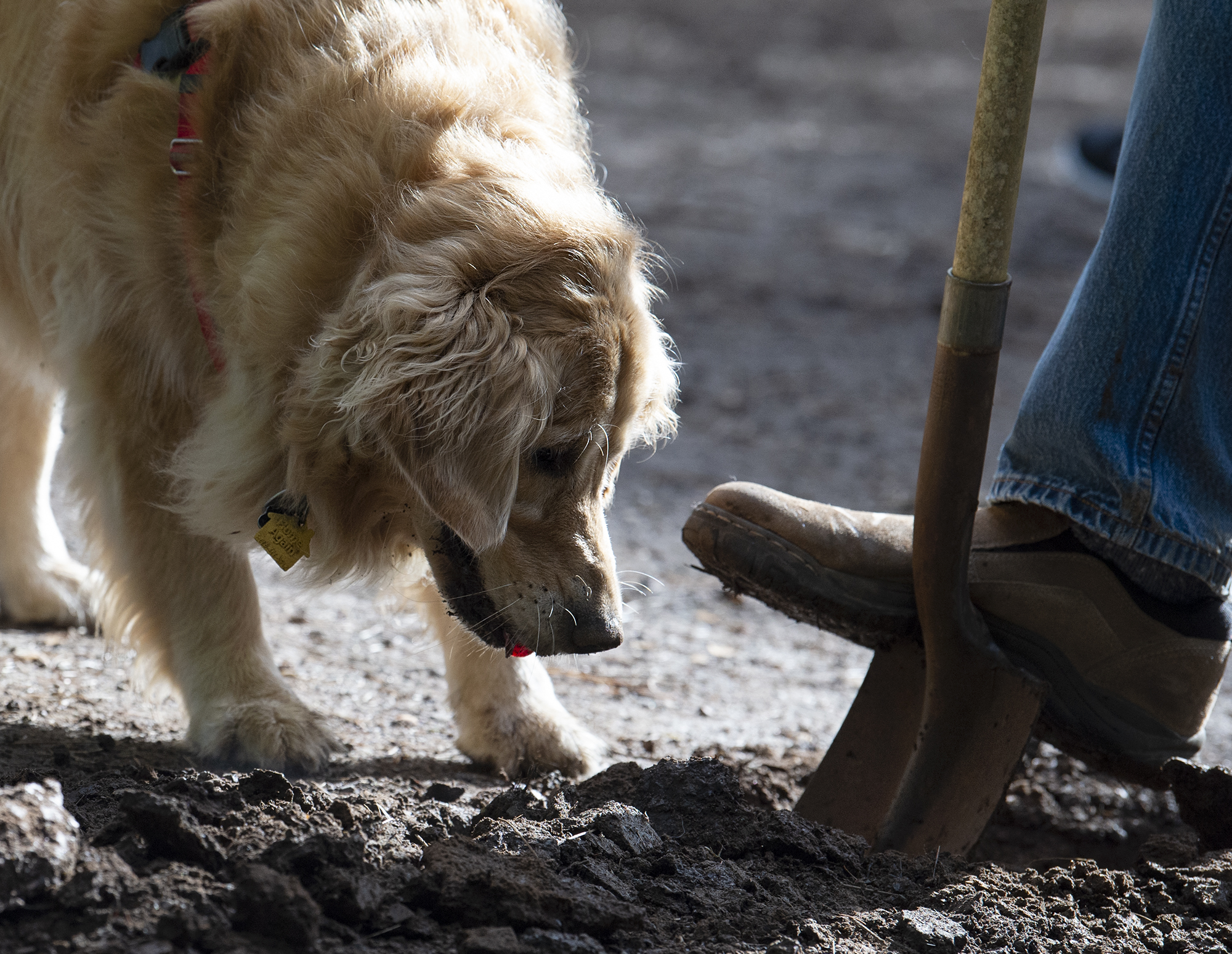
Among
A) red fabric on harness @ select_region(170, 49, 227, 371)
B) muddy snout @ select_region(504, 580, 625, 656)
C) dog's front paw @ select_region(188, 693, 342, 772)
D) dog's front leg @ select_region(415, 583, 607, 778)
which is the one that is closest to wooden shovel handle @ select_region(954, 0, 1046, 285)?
muddy snout @ select_region(504, 580, 625, 656)

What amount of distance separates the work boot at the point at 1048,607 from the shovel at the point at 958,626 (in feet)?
0.34

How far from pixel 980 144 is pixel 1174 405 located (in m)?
0.68

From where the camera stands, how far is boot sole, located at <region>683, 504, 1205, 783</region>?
255 centimetres

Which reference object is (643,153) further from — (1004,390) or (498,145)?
(498,145)

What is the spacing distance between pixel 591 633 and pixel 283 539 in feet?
2.14

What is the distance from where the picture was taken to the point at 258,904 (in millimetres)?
1567

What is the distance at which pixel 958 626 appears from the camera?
248 centimetres

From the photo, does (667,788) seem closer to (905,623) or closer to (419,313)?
(905,623)

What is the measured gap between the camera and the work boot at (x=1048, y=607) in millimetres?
2514

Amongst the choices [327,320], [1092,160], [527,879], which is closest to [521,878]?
[527,879]

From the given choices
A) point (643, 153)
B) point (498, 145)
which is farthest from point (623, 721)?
point (643, 153)

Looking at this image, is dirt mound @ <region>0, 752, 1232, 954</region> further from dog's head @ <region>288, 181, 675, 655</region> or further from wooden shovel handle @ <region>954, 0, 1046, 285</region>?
wooden shovel handle @ <region>954, 0, 1046, 285</region>

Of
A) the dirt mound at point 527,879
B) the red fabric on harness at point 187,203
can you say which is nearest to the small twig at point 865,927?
the dirt mound at point 527,879

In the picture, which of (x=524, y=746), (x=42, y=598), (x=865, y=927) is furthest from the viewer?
(x=42, y=598)
